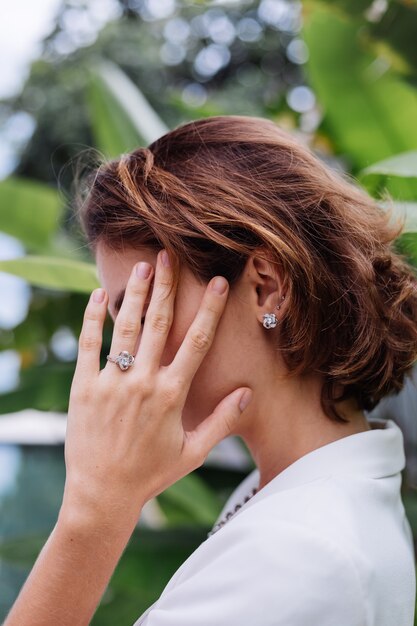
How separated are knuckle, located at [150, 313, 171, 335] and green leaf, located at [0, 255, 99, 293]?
516 millimetres

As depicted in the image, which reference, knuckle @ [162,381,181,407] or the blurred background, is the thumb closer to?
knuckle @ [162,381,181,407]

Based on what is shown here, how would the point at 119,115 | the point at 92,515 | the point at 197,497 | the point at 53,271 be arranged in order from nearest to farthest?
the point at 92,515 < the point at 53,271 < the point at 197,497 < the point at 119,115

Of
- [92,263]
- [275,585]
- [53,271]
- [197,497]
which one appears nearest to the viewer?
[275,585]

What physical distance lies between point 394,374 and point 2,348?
5.87ft

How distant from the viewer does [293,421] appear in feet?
A: 3.87

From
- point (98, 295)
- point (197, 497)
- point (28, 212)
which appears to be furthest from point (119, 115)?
point (98, 295)

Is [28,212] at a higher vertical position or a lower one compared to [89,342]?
lower

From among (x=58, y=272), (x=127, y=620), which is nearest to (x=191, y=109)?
(x=58, y=272)

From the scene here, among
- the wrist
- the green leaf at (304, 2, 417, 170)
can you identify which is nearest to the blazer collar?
the wrist

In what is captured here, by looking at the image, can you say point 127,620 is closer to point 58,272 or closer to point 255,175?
point 58,272

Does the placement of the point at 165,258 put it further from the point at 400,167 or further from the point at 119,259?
the point at 400,167

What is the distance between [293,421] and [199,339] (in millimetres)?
218

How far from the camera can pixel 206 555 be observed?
3.01 feet

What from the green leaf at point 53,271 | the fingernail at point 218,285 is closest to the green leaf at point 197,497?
the green leaf at point 53,271
